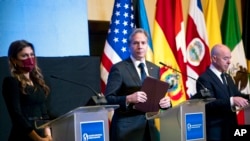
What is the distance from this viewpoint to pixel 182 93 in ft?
15.8

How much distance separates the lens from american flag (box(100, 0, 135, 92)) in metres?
4.43

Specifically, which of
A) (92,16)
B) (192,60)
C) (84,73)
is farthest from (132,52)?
(192,60)

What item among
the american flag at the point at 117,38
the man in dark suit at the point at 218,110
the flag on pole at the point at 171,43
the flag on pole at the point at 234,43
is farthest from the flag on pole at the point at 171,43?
the man in dark suit at the point at 218,110

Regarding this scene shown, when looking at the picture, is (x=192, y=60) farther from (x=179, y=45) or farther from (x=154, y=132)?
(x=154, y=132)

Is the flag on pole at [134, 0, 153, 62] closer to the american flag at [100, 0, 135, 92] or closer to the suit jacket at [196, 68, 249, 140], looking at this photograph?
the american flag at [100, 0, 135, 92]

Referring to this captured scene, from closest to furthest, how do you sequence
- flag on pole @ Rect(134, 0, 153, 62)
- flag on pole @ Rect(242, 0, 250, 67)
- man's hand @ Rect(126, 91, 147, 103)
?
man's hand @ Rect(126, 91, 147, 103) → flag on pole @ Rect(134, 0, 153, 62) → flag on pole @ Rect(242, 0, 250, 67)

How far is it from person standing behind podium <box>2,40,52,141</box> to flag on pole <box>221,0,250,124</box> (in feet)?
10.6

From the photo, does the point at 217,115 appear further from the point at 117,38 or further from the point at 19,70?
the point at 19,70

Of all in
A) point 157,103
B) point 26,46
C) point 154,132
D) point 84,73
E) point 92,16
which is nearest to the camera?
point 26,46

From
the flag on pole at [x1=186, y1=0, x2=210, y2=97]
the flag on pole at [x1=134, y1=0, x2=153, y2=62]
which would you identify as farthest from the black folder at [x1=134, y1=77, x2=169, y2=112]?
the flag on pole at [x1=186, y1=0, x2=210, y2=97]

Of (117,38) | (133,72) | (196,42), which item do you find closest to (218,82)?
(133,72)

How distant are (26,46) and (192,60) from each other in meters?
2.77

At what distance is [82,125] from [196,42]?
10.6 ft

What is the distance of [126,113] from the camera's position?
3145 mm
